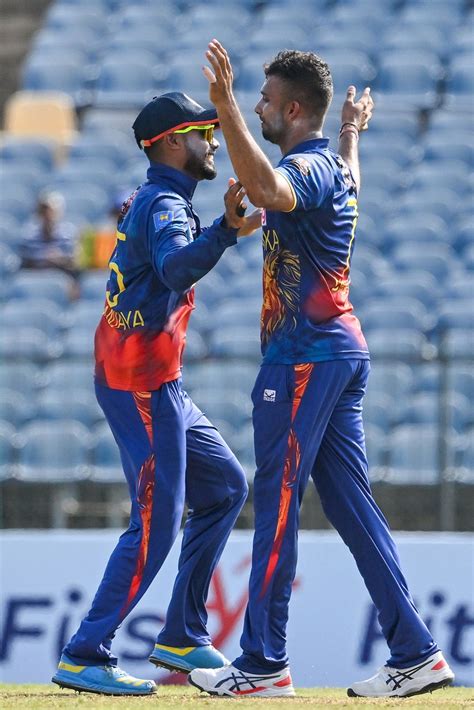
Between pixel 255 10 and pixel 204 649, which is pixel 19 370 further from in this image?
pixel 255 10

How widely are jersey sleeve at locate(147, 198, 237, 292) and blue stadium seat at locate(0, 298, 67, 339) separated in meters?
7.24

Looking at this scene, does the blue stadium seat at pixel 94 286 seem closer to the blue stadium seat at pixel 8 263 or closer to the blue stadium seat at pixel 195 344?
the blue stadium seat at pixel 8 263

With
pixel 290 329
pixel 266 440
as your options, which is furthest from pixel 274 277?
pixel 266 440

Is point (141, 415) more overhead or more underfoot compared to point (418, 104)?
more underfoot

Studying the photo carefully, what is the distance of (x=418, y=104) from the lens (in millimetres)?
15734

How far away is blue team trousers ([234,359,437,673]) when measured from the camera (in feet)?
18.4

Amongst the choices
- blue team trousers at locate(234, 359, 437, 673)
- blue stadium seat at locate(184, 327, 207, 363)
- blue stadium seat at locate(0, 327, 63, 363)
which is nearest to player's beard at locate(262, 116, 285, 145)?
blue team trousers at locate(234, 359, 437, 673)

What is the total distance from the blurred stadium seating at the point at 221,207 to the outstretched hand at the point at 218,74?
4.77 meters

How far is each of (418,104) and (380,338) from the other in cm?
524

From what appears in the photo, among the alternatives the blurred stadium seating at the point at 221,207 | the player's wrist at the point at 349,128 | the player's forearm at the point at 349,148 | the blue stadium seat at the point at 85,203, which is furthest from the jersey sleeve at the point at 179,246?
the blue stadium seat at the point at 85,203

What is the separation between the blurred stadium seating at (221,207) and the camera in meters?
10.4

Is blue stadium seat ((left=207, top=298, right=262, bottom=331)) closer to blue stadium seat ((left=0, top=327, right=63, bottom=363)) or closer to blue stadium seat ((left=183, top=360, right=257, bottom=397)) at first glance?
blue stadium seat ((left=0, top=327, right=63, bottom=363))

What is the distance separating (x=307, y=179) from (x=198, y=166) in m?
0.66

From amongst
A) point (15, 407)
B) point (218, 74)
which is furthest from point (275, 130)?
point (15, 407)
